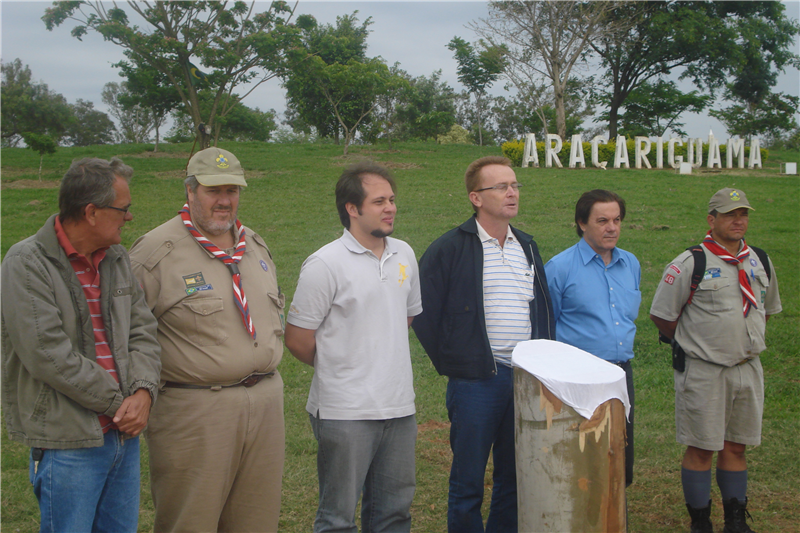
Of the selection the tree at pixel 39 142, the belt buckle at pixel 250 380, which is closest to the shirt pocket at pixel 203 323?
the belt buckle at pixel 250 380

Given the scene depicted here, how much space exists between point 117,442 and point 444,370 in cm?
166

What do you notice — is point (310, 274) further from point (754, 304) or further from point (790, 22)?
point (790, 22)

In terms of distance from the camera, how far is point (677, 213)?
14.8 meters

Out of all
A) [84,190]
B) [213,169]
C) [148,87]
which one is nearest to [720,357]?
[213,169]

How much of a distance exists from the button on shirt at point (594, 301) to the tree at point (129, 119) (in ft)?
140

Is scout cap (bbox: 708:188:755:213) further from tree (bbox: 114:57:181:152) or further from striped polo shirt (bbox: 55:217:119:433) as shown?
tree (bbox: 114:57:181:152)

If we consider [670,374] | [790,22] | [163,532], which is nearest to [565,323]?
[163,532]

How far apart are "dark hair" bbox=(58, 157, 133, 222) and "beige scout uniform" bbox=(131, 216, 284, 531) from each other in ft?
1.32

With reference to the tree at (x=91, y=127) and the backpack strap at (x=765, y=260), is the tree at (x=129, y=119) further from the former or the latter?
the backpack strap at (x=765, y=260)

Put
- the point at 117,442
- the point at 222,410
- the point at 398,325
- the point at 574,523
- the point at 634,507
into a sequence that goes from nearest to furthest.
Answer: the point at 574,523
the point at 117,442
the point at 222,410
the point at 398,325
the point at 634,507

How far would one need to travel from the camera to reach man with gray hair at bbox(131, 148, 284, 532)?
3004 millimetres

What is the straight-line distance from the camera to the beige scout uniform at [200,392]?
9.84ft

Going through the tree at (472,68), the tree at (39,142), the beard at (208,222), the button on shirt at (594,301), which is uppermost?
the tree at (472,68)

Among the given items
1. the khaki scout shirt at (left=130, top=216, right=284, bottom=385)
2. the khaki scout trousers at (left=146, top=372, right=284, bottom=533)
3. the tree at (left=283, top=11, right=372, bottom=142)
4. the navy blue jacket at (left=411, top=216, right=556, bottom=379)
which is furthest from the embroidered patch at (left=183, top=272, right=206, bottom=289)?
the tree at (left=283, top=11, right=372, bottom=142)
